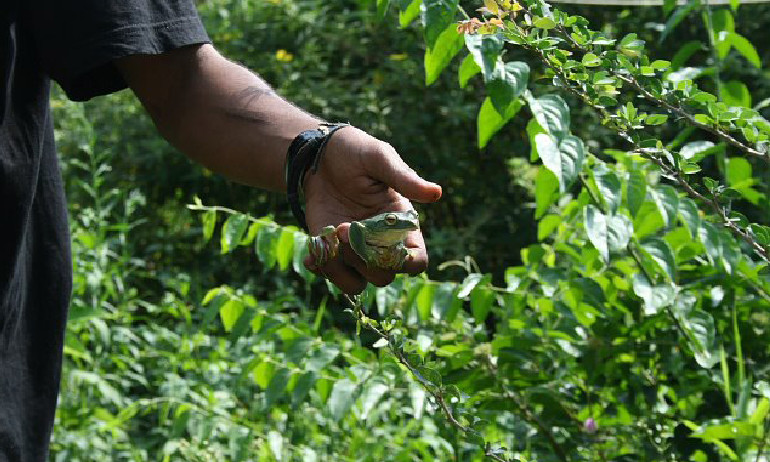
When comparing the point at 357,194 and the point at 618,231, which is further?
the point at 618,231

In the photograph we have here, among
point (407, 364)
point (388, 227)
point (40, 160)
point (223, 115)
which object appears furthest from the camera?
point (407, 364)

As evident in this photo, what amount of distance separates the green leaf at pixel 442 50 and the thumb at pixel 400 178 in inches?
35.8

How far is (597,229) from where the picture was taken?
7.55 ft

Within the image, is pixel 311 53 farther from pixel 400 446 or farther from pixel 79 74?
pixel 79 74

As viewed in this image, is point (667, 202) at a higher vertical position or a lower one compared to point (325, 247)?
lower

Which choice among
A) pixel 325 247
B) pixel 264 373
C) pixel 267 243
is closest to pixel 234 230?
pixel 267 243

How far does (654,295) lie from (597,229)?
0.68ft

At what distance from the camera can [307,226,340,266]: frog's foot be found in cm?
123

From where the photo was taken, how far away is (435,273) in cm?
487

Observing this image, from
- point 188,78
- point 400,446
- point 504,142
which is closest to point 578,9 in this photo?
point 504,142

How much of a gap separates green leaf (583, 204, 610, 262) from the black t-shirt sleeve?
108 centimetres

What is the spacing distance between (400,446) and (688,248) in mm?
1109

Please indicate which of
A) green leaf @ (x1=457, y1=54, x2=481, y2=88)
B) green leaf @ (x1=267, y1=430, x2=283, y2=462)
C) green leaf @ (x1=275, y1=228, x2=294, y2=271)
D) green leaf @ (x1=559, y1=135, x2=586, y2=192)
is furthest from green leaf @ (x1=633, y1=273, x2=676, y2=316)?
green leaf @ (x1=267, y1=430, x2=283, y2=462)

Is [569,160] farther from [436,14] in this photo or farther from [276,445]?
[276,445]
